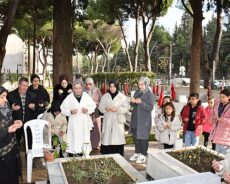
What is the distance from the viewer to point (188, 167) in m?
5.07

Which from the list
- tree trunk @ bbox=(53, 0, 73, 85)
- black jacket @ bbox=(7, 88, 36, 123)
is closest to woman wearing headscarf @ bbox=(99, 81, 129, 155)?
black jacket @ bbox=(7, 88, 36, 123)

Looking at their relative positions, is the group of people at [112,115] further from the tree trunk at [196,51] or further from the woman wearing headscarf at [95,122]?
the tree trunk at [196,51]

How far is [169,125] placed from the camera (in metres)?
6.89

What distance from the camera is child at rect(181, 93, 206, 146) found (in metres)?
6.83

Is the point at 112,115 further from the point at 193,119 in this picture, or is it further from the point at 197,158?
the point at 197,158

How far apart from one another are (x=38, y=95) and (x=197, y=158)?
132 inches

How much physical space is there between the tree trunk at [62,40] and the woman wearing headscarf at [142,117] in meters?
3.99

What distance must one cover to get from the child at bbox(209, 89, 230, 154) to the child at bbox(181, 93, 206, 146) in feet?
1.29

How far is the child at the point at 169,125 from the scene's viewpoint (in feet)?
22.6

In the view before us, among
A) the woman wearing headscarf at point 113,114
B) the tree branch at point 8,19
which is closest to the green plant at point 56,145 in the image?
the woman wearing headscarf at point 113,114

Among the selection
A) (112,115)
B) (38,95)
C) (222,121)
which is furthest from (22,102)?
(222,121)

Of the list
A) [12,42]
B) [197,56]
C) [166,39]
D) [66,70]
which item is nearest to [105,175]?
[66,70]

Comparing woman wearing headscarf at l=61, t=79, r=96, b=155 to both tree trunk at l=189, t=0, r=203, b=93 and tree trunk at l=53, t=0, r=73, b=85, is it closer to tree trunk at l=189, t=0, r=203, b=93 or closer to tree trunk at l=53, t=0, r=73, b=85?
tree trunk at l=53, t=0, r=73, b=85

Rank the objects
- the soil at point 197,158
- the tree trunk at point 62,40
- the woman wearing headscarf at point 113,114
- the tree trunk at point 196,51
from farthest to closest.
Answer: the tree trunk at point 196,51, the tree trunk at point 62,40, the woman wearing headscarf at point 113,114, the soil at point 197,158
